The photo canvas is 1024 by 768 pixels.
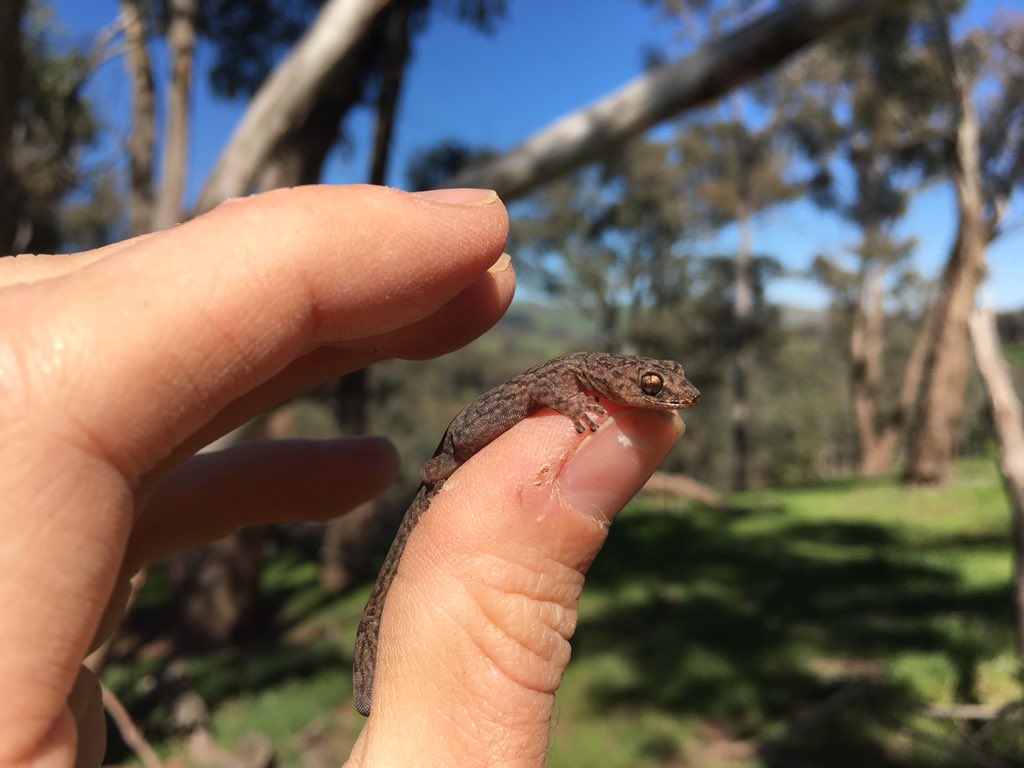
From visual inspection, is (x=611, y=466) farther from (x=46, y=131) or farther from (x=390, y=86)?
(x=46, y=131)

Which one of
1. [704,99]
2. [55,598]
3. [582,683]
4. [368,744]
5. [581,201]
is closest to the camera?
[55,598]

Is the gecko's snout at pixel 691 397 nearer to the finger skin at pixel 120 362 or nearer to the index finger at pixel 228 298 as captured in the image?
the index finger at pixel 228 298

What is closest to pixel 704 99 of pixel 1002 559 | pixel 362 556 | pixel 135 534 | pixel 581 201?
pixel 135 534

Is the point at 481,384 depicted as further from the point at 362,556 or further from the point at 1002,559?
the point at 1002,559

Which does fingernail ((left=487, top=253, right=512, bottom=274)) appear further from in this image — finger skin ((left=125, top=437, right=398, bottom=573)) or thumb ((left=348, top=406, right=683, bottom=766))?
finger skin ((left=125, top=437, right=398, bottom=573))

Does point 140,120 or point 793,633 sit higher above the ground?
point 140,120

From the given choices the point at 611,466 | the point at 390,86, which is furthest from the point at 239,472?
the point at 390,86
